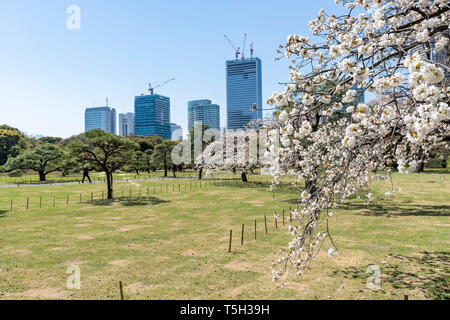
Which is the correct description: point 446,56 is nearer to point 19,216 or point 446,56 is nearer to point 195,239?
point 195,239

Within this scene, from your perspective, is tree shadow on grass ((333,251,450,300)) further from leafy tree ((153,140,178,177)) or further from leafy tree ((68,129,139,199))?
leafy tree ((153,140,178,177))

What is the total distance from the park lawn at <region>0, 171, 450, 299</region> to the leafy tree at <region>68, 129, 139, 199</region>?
7.73 m

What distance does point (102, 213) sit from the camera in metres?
24.7

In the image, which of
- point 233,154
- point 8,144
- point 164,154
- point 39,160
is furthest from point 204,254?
point 8,144

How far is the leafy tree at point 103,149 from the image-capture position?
102ft

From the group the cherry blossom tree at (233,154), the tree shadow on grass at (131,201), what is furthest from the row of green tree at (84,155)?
the cherry blossom tree at (233,154)

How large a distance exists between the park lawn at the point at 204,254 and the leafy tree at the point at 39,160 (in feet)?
121

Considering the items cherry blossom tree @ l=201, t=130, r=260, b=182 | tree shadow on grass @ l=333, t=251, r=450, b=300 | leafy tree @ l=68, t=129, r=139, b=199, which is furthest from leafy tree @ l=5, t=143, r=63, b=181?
tree shadow on grass @ l=333, t=251, r=450, b=300

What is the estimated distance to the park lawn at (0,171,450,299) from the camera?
9.81 m
